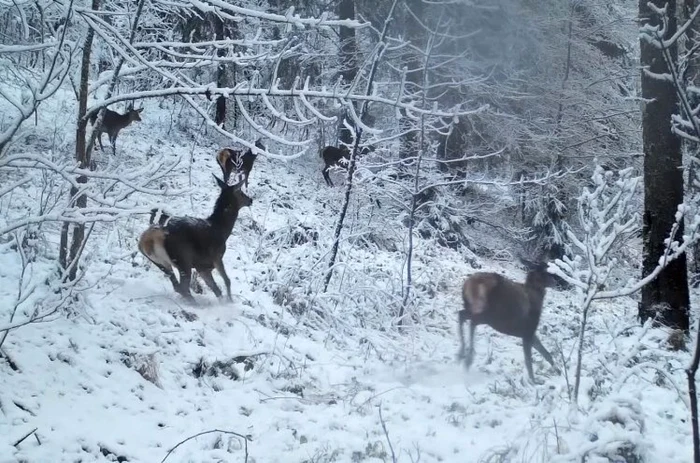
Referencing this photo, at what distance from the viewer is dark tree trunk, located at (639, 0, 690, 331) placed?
7.63m

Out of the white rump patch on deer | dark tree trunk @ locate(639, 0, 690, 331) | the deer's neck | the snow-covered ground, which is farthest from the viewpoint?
dark tree trunk @ locate(639, 0, 690, 331)

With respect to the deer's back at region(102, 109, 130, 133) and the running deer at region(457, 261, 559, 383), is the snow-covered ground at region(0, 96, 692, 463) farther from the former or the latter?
the deer's back at region(102, 109, 130, 133)

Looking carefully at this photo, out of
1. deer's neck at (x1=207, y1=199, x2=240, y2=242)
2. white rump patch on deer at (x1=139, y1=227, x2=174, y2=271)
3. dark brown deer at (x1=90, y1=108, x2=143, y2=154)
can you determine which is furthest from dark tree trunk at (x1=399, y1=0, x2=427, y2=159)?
dark brown deer at (x1=90, y1=108, x2=143, y2=154)

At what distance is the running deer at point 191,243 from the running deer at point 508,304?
9.69ft

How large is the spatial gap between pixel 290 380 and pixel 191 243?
6.88 feet

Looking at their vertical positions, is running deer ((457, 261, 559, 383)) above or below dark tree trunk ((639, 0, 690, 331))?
below

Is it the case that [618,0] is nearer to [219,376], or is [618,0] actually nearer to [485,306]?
[485,306]

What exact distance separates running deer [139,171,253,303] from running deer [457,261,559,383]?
2.95m

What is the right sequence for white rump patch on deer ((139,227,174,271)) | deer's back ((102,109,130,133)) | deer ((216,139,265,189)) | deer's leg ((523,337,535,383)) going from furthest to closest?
deer's back ((102,109,130,133)) → deer ((216,139,265,189)) → white rump patch on deer ((139,227,174,271)) → deer's leg ((523,337,535,383))

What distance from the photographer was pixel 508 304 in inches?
269

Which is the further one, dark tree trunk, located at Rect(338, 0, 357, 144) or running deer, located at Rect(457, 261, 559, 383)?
dark tree trunk, located at Rect(338, 0, 357, 144)

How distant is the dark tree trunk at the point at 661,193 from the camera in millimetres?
7633

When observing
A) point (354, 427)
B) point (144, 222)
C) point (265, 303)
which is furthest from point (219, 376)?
point (144, 222)

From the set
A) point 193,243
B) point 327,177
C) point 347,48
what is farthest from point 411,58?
point 193,243
